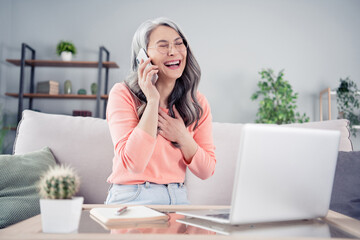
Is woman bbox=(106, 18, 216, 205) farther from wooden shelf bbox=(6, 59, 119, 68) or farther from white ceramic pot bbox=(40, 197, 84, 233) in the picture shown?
wooden shelf bbox=(6, 59, 119, 68)

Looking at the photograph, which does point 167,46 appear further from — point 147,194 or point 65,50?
point 65,50

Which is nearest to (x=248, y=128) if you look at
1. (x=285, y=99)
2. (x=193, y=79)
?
(x=193, y=79)

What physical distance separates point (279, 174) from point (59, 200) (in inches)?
16.1

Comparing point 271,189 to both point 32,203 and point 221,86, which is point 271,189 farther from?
point 221,86

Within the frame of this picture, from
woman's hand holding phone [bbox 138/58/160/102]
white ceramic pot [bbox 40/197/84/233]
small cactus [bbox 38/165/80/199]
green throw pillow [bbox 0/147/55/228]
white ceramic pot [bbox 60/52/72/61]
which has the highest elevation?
white ceramic pot [bbox 60/52/72/61]

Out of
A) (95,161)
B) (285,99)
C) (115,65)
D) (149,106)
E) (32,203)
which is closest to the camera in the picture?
(149,106)

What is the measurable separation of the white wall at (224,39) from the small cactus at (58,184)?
3678 mm

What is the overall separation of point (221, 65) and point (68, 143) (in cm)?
290

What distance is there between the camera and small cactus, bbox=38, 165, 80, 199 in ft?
1.75

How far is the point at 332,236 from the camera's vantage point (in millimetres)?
635

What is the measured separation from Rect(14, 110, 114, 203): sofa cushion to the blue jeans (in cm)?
42

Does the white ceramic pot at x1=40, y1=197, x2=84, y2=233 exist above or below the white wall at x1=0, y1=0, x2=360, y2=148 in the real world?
below

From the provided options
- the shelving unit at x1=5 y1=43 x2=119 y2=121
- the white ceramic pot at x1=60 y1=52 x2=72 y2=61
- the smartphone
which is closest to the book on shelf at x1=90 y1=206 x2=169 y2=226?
the smartphone

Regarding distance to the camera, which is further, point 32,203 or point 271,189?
point 32,203
